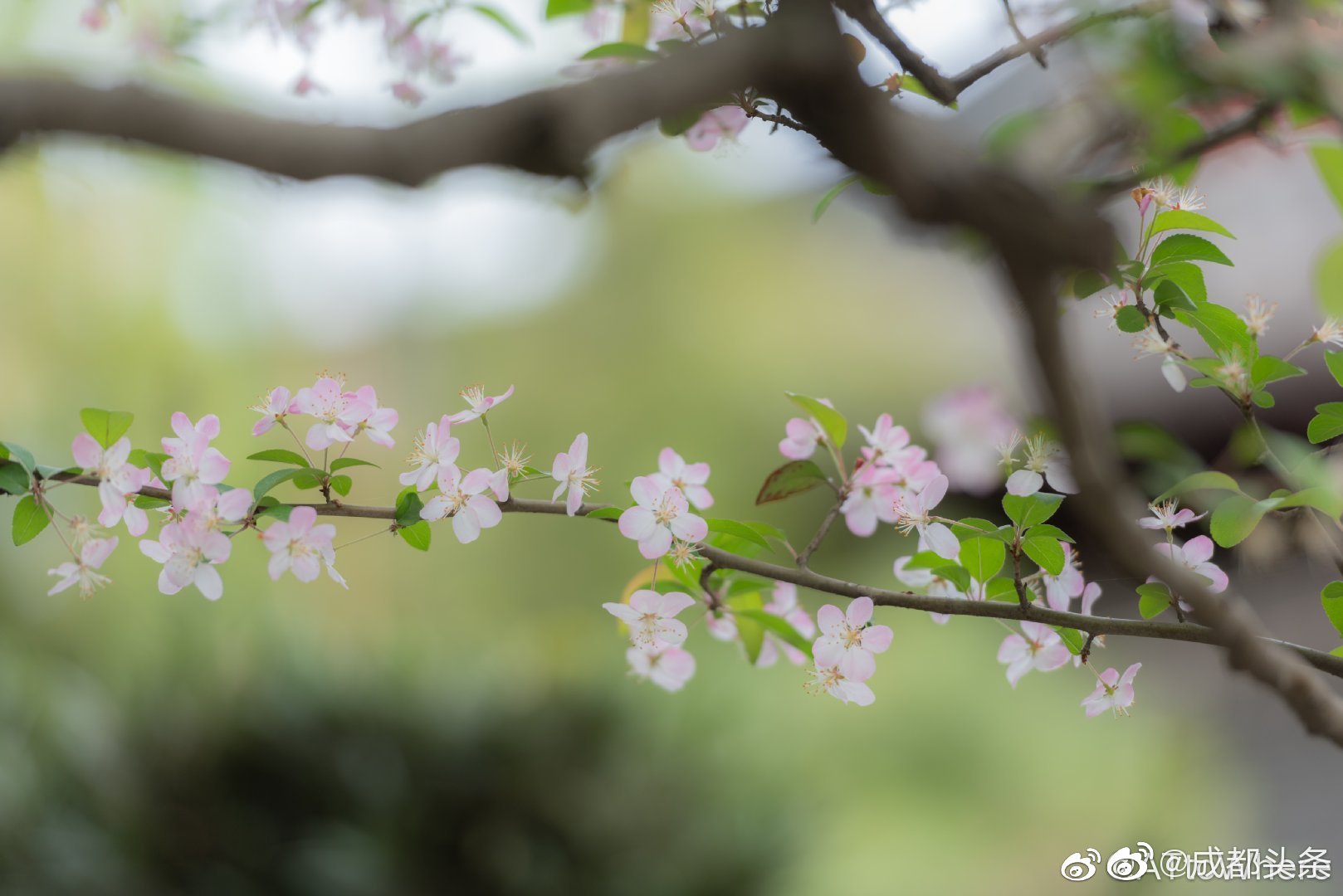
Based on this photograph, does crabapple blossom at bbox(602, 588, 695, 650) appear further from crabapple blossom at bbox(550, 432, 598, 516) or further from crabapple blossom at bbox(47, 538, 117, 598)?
crabapple blossom at bbox(47, 538, 117, 598)

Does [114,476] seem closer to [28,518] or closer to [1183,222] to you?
[28,518]

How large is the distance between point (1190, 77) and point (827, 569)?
280 centimetres

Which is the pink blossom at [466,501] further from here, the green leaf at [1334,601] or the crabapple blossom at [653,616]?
the green leaf at [1334,601]

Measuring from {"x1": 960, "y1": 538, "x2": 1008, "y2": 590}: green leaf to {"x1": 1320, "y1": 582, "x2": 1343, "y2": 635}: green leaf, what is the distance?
121 mm

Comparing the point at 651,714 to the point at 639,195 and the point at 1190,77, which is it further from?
the point at 639,195

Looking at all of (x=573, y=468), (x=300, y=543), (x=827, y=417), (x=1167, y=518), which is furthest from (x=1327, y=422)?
(x=300, y=543)

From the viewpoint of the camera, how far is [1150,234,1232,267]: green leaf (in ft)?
1.15

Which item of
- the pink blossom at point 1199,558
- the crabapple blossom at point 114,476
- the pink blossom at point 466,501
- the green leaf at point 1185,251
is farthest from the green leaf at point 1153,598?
the crabapple blossom at point 114,476

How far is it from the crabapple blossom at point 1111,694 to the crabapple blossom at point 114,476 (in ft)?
1.25

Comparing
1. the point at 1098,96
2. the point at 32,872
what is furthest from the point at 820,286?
the point at 1098,96

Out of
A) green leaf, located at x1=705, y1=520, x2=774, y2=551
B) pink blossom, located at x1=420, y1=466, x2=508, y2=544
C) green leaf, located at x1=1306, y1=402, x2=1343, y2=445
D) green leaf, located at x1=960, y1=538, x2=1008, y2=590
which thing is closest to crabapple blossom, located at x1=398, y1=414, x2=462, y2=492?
pink blossom, located at x1=420, y1=466, x2=508, y2=544

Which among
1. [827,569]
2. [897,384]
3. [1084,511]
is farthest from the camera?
[897,384]

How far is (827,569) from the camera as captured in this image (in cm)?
306

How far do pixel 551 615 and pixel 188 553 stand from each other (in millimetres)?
2859
